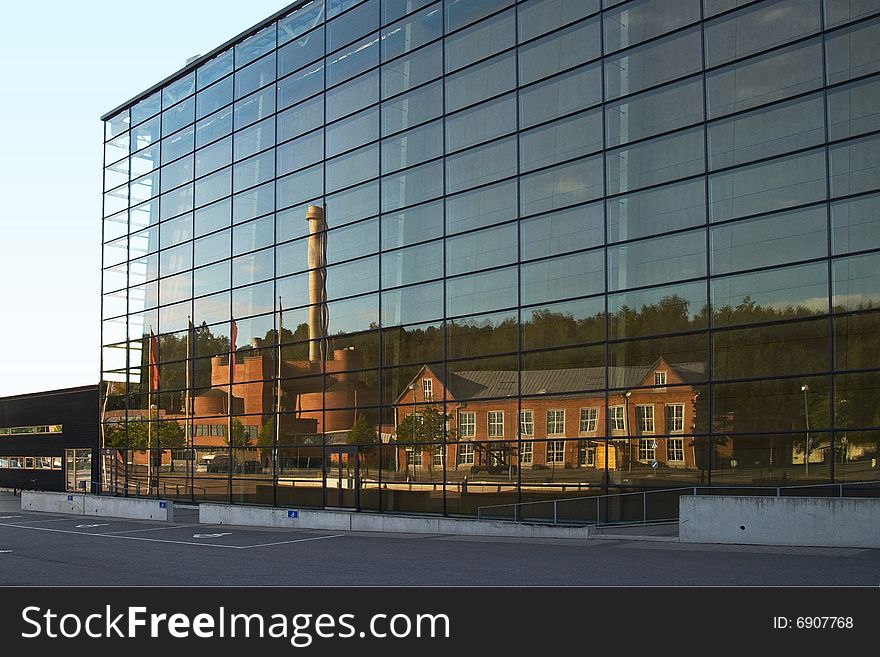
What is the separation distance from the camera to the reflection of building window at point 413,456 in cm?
3359

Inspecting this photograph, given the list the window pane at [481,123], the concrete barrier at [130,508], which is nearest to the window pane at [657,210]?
the window pane at [481,123]

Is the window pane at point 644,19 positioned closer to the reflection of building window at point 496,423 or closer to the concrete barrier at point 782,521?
the reflection of building window at point 496,423

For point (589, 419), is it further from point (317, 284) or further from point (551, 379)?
point (317, 284)

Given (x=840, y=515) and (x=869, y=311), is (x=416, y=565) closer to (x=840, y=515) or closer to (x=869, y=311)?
(x=840, y=515)

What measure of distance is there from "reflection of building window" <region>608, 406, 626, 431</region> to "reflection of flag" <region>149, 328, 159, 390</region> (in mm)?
25481

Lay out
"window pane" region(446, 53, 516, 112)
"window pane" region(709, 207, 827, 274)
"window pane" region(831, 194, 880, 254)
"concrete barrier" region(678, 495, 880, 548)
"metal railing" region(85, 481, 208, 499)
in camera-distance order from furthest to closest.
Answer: "metal railing" region(85, 481, 208, 499), "window pane" region(446, 53, 516, 112), "window pane" region(709, 207, 827, 274), "window pane" region(831, 194, 880, 254), "concrete barrier" region(678, 495, 880, 548)

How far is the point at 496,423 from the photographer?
1239 inches

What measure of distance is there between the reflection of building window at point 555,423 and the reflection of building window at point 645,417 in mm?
2598

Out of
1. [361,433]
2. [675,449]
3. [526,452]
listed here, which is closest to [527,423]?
[526,452]

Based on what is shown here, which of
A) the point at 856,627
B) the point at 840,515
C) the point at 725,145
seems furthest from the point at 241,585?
the point at 725,145

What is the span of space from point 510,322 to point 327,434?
9.83 metres

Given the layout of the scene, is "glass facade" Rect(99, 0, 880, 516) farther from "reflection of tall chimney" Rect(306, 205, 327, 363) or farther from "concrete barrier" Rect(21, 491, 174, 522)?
"concrete barrier" Rect(21, 491, 174, 522)

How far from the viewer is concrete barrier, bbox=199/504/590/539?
2506cm

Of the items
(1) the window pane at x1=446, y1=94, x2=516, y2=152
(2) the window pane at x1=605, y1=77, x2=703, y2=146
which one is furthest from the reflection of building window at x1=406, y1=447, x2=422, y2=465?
(2) the window pane at x1=605, y1=77, x2=703, y2=146
